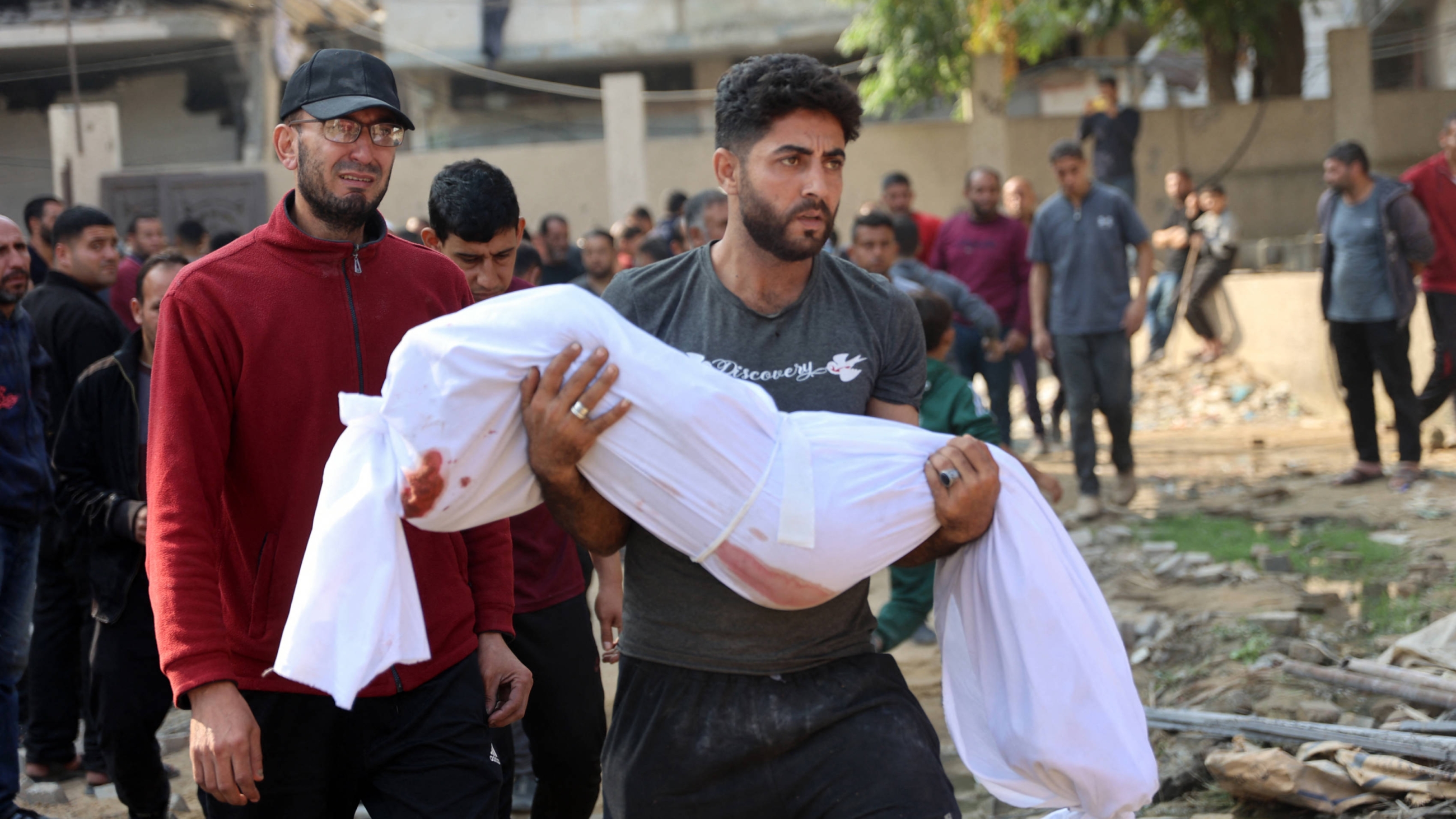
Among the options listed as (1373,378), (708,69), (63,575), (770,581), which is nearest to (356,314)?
(770,581)

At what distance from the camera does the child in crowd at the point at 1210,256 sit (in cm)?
1323

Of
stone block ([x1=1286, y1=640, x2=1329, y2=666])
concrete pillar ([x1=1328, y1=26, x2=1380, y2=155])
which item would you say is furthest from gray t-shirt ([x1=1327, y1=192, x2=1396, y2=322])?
concrete pillar ([x1=1328, y1=26, x2=1380, y2=155])

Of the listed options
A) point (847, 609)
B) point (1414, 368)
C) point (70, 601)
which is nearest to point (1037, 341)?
point (1414, 368)

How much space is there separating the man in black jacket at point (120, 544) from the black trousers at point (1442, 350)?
7566 mm

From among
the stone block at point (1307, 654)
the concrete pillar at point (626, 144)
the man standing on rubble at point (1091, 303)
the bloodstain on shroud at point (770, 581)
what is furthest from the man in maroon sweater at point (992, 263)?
the bloodstain on shroud at point (770, 581)

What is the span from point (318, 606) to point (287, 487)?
0.58 m

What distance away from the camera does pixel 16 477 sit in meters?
4.50

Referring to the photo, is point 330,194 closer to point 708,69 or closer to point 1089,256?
point 1089,256

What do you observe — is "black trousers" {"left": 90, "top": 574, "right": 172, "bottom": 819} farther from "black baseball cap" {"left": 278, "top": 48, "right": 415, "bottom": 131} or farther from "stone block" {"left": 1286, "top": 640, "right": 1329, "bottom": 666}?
"stone block" {"left": 1286, "top": 640, "right": 1329, "bottom": 666}

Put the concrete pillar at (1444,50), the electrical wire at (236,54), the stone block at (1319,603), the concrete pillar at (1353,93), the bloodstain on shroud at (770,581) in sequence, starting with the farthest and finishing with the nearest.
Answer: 1. the electrical wire at (236,54)
2. the concrete pillar at (1444,50)
3. the concrete pillar at (1353,93)
4. the stone block at (1319,603)
5. the bloodstain on shroud at (770,581)

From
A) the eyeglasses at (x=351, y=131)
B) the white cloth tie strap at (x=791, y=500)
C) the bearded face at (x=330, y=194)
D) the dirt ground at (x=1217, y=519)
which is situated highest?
the eyeglasses at (x=351, y=131)

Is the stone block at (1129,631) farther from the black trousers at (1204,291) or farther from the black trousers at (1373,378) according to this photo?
the black trousers at (1204,291)

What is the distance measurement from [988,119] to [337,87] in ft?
43.7

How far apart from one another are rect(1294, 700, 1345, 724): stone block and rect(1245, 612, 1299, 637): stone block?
0.95m
